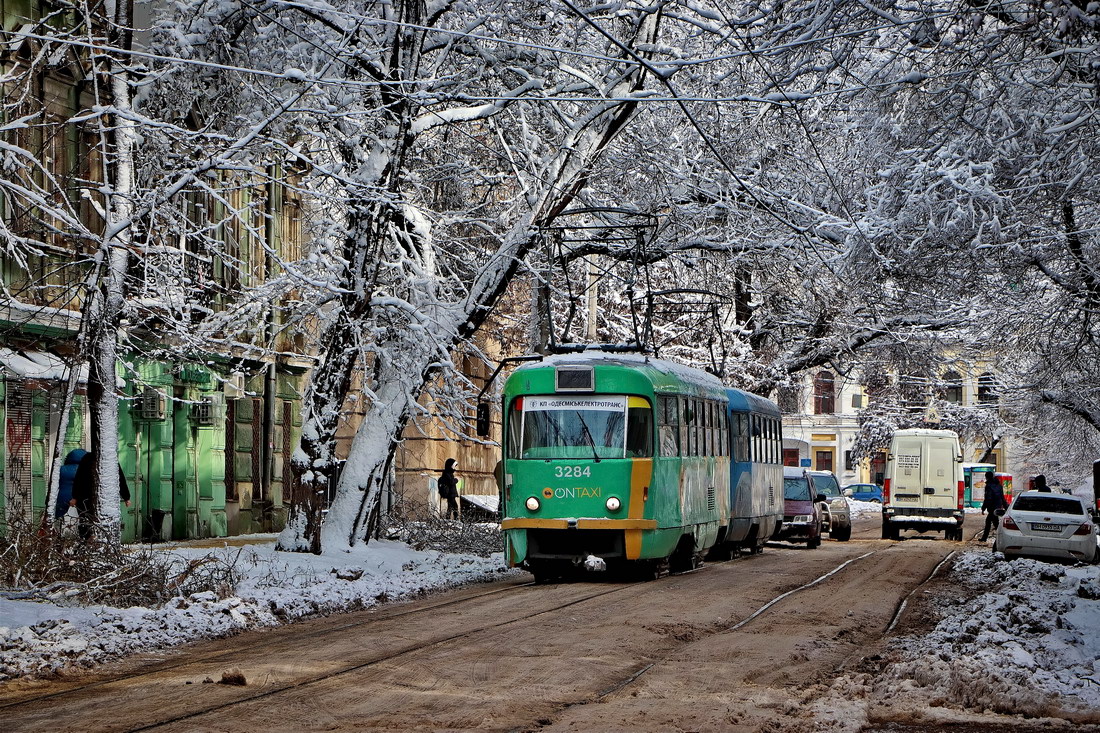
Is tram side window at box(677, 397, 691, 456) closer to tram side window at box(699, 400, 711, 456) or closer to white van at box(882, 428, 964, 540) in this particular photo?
tram side window at box(699, 400, 711, 456)

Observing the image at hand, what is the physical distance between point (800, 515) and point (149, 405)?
1568 centimetres

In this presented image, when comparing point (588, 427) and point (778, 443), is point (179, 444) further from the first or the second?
point (778, 443)

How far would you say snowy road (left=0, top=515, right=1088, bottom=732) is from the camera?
29.7 ft

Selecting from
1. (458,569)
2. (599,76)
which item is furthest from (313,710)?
(599,76)

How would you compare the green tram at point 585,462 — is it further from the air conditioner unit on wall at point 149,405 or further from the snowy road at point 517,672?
the air conditioner unit on wall at point 149,405

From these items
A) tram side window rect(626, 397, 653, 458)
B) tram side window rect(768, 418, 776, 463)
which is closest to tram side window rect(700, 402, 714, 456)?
tram side window rect(626, 397, 653, 458)

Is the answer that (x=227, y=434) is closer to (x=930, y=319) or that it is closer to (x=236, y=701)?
(x=930, y=319)

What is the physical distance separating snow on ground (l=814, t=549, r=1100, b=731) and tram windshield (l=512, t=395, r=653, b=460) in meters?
5.13

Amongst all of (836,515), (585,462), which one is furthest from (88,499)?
(836,515)

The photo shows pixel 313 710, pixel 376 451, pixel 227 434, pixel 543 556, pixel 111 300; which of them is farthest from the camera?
pixel 227 434

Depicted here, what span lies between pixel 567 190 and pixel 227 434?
12535mm

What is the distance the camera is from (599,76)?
23453 millimetres

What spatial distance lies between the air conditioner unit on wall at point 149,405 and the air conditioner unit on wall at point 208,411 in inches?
64.2

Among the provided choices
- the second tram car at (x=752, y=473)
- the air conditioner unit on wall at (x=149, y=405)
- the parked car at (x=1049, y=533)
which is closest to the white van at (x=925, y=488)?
the second tram car at (x=752, y=473)
